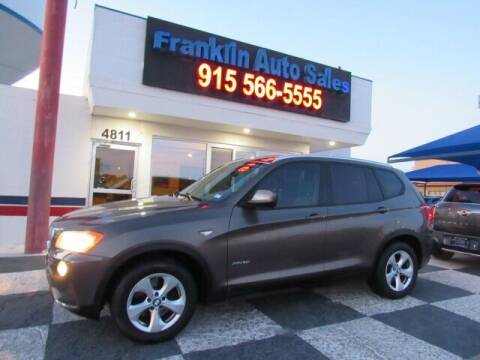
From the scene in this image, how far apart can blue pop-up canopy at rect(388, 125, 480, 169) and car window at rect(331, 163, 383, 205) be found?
17.3 ft

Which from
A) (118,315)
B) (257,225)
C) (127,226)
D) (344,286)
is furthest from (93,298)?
(344,286)

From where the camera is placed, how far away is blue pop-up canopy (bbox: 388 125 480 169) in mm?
8715

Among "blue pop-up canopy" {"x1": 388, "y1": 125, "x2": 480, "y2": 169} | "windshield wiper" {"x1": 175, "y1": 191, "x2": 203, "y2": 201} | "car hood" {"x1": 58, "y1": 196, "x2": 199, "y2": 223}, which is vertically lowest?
"car hood" {"x1": 58, "y1": 196, "x2": 199, "y2": 223}

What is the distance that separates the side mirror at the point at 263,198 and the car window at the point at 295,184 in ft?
0.76

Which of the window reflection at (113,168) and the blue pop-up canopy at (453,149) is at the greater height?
the blue pop-up canopy at (453,149)

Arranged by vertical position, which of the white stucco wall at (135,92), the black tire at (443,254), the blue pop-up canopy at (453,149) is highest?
the white stucco wall at (135,92)

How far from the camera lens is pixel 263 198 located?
3.56 meters

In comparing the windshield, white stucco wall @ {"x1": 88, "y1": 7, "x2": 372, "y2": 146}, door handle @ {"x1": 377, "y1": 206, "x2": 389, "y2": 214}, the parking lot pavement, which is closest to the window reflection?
white stucco wall @ {"x1": 88, "y1": 7, "x2": 372, "y2": 146}

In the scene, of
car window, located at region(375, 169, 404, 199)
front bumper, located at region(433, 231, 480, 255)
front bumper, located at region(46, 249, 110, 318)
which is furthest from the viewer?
front bumper, located at region(433, 231, 480, 255)

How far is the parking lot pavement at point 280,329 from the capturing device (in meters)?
3.16

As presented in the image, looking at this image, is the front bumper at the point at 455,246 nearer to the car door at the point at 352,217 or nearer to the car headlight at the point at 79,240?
the car door at the point at 352,217

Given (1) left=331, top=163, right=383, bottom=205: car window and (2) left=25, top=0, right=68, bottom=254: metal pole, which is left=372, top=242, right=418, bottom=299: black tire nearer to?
(1) left=331, top=163, right=383, bottom=205: car window

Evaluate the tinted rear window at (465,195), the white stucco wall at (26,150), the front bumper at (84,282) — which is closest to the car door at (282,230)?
the front bumper at (84,282)

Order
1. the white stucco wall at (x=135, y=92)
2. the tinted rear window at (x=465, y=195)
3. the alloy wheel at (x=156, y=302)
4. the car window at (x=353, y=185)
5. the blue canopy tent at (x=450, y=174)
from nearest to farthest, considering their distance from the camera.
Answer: the alloy wheel at (x=156, y=302) < the car window at (x=353, y=185) < the tinted rear window at (x=465, y=195) < the white stucco wall at (x=135, y=92) < the blue canopy tent at (x=450, y=174)
